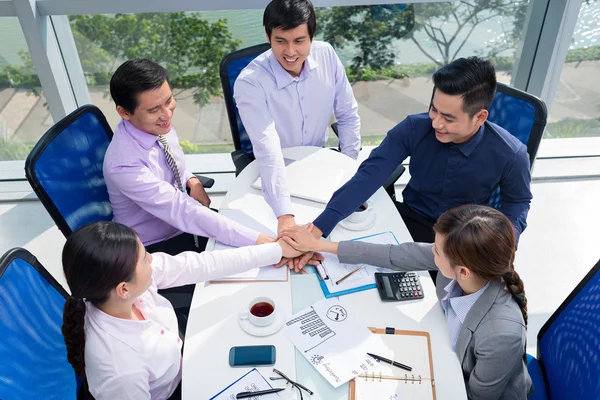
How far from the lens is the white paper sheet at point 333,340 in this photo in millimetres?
1306

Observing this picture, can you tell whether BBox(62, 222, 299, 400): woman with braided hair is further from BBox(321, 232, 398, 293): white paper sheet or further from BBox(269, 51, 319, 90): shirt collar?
BBox(269, 51, 319, 90): shirt collar

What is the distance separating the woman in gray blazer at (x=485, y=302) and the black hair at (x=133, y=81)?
45.4 inches

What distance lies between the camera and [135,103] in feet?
5.95

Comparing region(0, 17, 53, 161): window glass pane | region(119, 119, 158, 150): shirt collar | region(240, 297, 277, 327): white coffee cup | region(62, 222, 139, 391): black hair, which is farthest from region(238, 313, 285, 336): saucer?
region(0, 17, 53, 161): window glass pane

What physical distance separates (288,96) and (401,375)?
57.9 inches

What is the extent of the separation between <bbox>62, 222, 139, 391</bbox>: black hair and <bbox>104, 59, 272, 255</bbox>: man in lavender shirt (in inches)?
20.9

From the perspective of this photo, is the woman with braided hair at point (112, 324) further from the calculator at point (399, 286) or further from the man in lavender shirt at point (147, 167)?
the calculator at point (399, 286)

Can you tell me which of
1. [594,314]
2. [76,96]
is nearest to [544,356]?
[594,314]

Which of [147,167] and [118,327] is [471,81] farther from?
[118,327]

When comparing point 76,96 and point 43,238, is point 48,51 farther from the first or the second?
point 43,238

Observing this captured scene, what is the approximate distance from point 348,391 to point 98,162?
1.35 m

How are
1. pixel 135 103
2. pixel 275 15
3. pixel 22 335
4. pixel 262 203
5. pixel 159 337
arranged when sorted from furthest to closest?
pixel 275 15 → pixel 262 203 → pixel 135 103 → pixel 159 337 → pixel 22 335

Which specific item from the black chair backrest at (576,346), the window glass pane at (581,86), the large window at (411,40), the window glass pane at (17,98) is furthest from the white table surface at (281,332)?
the window glass pane at (581,86)

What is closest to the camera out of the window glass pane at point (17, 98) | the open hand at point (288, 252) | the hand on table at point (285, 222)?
the open hand at point (288, 252)
